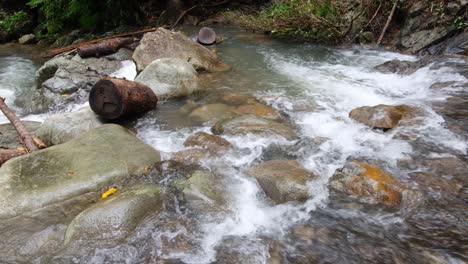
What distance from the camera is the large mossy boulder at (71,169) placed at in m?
3.54

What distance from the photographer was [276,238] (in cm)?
321

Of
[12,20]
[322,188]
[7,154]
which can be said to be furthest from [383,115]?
[12,20]

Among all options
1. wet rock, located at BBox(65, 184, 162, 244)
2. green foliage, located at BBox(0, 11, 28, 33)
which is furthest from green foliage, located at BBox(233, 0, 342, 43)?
green foliage, located at BBox(0, 11, 28, 33)

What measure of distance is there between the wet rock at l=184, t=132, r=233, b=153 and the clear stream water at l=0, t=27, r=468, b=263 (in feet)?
0.47

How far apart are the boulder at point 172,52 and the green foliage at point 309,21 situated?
273cm

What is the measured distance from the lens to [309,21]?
967 cm

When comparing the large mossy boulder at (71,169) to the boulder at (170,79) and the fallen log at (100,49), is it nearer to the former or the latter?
the boulder at (170,79)

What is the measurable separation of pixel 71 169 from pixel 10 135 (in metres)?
2.25

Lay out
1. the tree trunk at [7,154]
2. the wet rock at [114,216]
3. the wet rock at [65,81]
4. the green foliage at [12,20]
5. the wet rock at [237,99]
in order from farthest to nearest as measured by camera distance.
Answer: the green foliage at [12,20]
the wet rock at [65,81]
the wet rock at [237,99]
the tree trunk at [7,154]
the wet rock at [114,216]

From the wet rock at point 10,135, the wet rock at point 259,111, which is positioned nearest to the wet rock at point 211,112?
the wet rock at point 259,111

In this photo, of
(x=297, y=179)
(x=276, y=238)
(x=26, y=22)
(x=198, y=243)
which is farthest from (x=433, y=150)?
(x=26, y=22)

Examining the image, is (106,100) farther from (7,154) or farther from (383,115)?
(383,115)

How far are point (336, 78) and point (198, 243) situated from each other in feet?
16.4

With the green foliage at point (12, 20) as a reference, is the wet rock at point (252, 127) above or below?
above
